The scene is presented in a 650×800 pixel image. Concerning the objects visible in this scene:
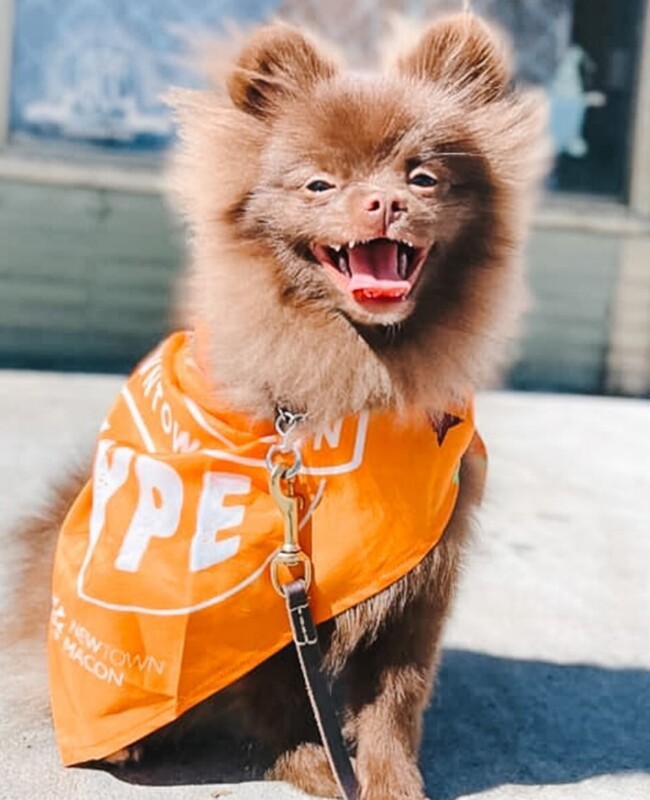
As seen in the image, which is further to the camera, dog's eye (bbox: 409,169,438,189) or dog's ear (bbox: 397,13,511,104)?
dog's ear (bbox: 397,13,511,104)

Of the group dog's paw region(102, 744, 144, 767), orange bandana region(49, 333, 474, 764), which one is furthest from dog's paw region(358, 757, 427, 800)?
dog's paw region(102, 744, 144, 767)

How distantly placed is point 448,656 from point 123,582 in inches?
47.8

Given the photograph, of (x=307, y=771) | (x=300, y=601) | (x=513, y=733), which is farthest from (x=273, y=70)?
(x=513, y=733)

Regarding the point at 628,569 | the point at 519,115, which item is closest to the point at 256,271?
the point at 519,115

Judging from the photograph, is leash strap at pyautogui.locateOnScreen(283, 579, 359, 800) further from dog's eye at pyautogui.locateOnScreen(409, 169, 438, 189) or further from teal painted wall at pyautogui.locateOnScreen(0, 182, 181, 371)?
teal painted wall at pyautogui.locateOnScreen(0, 182, 181, 371)

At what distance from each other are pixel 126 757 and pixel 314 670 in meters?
0.51

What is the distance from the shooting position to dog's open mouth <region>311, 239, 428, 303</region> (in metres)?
2.39

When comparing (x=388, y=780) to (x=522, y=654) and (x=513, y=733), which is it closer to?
(x=513, y=733)

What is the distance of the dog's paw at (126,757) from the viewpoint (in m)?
2.71

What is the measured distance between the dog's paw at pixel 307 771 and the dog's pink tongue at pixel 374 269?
934 millimetres

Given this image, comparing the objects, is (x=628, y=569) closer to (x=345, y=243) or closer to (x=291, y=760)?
(x=291, y=760)

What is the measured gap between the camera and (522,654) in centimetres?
356

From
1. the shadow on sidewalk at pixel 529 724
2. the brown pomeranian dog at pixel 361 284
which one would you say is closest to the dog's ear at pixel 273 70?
the brown pomeranian dog at pixel 361 284

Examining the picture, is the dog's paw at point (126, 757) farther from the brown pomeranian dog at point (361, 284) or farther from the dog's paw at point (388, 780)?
the dog's paw at point (388, 780)
